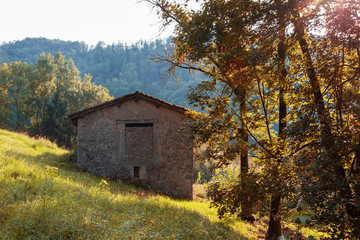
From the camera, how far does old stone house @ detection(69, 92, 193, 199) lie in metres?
11.4

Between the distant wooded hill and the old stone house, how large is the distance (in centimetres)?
6613

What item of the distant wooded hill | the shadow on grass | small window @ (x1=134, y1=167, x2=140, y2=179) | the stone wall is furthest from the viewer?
the distant wooded hill

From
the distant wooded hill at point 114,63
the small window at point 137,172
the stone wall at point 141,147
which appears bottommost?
the small window at point 137,172

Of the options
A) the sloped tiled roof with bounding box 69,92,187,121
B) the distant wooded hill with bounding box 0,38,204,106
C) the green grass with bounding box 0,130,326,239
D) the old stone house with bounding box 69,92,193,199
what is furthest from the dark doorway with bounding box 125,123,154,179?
the distant wooded hill with bounding box 0,38,204,106

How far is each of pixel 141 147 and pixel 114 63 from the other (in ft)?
335

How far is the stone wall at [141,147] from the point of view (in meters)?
11.4

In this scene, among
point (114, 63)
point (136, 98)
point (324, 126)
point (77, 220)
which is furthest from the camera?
point (114, 63)

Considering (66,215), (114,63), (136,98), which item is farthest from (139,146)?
(114,63)

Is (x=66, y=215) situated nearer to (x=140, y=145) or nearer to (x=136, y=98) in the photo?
(x=140, y=145)

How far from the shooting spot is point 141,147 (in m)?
11.7

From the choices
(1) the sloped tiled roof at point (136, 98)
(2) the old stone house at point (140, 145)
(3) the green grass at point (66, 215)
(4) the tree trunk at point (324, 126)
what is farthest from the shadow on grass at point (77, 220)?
(1) the sloped tiled roof at point (136, 98)

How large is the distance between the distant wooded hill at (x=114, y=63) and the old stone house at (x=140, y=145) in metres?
66.1

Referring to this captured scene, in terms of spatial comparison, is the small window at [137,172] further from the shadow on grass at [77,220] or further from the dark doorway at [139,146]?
the shadow on grass at [77,220]

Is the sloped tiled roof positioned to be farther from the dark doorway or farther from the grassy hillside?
the grassy hillside
